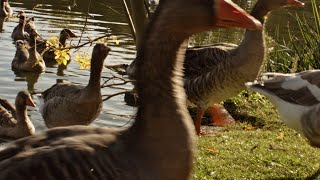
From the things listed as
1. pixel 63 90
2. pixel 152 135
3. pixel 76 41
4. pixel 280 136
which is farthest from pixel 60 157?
pixel 76 41

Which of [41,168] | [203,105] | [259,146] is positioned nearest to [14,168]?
[41,168]

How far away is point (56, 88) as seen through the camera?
432 inches

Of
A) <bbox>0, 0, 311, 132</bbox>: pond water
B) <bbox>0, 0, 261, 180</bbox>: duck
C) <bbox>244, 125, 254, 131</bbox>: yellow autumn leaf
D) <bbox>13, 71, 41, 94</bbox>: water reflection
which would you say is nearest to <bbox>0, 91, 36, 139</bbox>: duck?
<bbox>0, 0, 311, 132</bbox>: pond water

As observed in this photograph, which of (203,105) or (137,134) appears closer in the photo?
(137,134)

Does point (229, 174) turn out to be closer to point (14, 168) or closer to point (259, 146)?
point (259, 146)

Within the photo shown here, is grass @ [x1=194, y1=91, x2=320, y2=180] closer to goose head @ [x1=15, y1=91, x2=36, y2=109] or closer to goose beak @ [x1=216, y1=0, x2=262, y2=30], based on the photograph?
goose head @ [x1=15, y1=91, x2=36, y2=109]

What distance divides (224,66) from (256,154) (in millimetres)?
1821

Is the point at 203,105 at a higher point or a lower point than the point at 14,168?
lower

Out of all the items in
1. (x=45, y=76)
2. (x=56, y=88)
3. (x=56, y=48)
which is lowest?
(x=45, y=76)

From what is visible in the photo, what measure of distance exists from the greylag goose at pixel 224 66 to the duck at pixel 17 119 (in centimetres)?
312

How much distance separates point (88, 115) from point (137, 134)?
234 inches

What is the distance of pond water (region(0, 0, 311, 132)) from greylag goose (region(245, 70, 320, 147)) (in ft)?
9.27

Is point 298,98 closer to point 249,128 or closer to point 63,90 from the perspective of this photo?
point 249,128

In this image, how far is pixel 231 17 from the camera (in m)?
3.87
